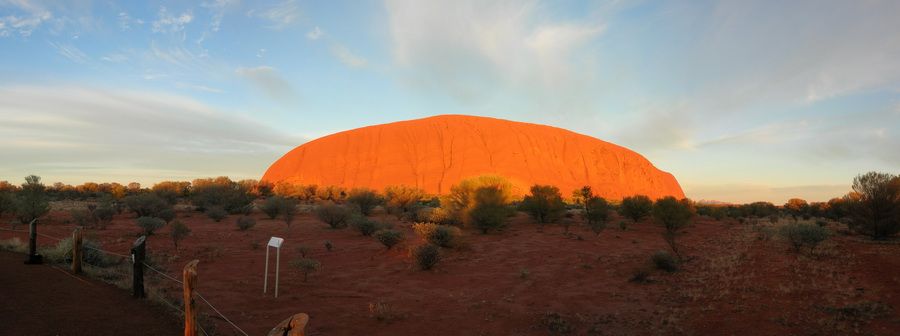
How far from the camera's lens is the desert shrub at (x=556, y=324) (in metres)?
7.35

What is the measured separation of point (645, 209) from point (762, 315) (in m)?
18.8

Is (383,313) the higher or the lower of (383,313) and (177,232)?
the lower

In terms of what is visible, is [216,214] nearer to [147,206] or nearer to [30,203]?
[147,206]

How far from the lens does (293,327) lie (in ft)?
9.27

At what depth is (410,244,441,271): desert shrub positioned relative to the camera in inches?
464

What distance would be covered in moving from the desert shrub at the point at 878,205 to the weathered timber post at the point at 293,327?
19311 millimetres

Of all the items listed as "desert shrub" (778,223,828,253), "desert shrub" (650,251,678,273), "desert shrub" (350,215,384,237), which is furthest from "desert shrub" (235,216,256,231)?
"desert shrub" (778,223,828,253)

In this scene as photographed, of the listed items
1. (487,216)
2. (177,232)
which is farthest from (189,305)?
(487,216)

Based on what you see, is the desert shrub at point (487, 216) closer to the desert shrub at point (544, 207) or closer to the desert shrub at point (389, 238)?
the desert shrub at point (544, 207)

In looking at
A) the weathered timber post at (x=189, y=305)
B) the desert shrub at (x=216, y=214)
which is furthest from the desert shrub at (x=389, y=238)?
the desert shrub at (x=216, y=214)

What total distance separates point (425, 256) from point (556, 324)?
488 cm

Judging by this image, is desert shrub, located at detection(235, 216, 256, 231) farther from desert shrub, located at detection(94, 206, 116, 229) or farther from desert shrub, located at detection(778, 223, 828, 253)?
desert shrub, located at detection(778, 223, 828, 253)

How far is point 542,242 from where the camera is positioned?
54.3 feet

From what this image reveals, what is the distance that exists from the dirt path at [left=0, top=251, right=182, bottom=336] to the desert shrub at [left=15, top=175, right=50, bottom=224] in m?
13.9
